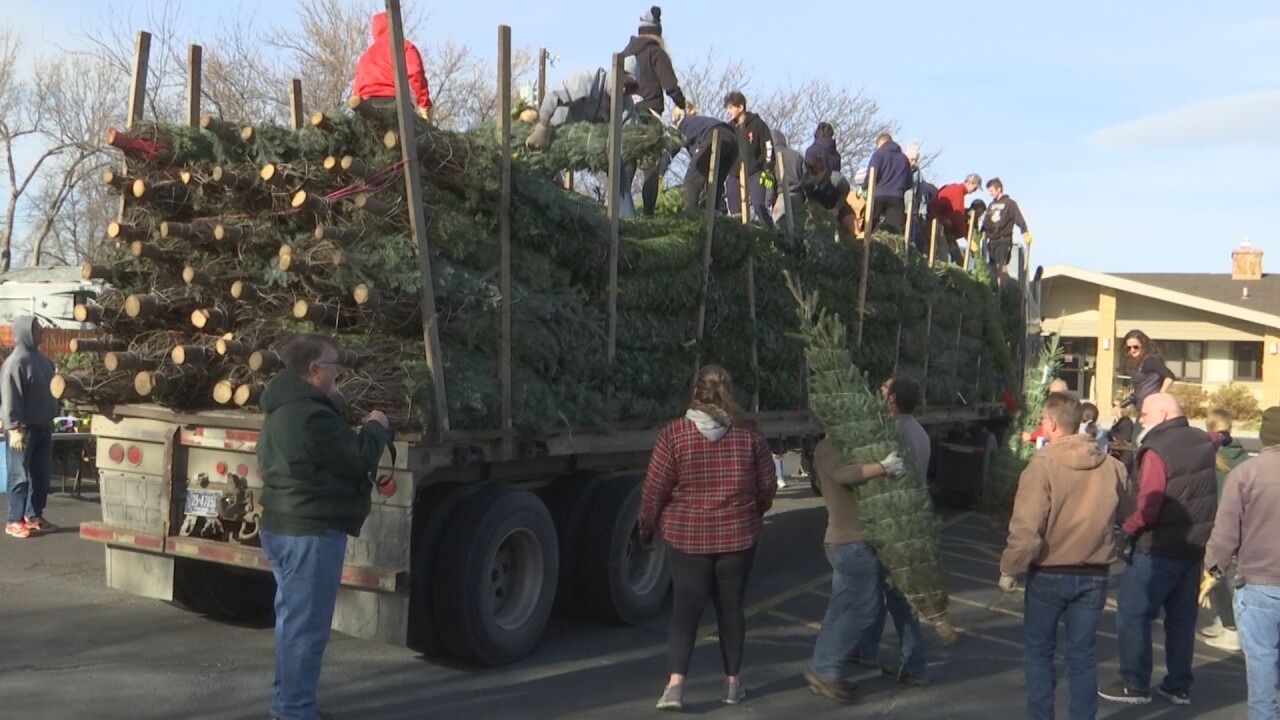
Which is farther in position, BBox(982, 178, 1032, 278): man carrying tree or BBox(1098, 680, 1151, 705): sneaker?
BBox(982, 178, 1032, 278): man carrying tree

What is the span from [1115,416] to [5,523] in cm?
1039

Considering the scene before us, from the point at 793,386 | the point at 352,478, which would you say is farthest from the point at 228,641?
the point at 793,386

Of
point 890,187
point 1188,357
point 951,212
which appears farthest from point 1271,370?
point 890,187

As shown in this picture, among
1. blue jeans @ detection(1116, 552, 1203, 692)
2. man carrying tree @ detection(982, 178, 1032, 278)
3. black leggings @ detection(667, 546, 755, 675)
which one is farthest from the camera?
man carrying tree @ detection(982, 178, 1032, 278)

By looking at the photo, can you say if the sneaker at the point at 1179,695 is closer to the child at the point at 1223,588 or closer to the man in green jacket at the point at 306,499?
the child at the point at 1223,588

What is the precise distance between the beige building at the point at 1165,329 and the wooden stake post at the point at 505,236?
3254 cm

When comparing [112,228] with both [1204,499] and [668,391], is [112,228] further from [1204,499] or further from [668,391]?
[1204,499]

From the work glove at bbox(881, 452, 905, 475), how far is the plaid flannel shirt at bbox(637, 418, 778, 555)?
2.35 feet

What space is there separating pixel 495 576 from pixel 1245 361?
37.6 meters

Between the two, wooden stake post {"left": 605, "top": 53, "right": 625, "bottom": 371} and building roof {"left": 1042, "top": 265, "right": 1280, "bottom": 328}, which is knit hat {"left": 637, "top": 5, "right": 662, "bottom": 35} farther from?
building roof {"left": 1042, "top": 265, "right": 1280, "bottom": 328}

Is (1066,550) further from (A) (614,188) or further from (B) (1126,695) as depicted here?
(A) (614,188)

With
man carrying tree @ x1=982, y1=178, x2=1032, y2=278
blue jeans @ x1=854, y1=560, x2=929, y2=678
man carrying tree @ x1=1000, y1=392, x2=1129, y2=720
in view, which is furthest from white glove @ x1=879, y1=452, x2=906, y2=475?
man carrying tree @ x1=982, y1=178, x2=1032, y2=278

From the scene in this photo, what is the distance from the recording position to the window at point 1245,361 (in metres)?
39.9

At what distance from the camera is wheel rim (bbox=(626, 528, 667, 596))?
29.1 ft
